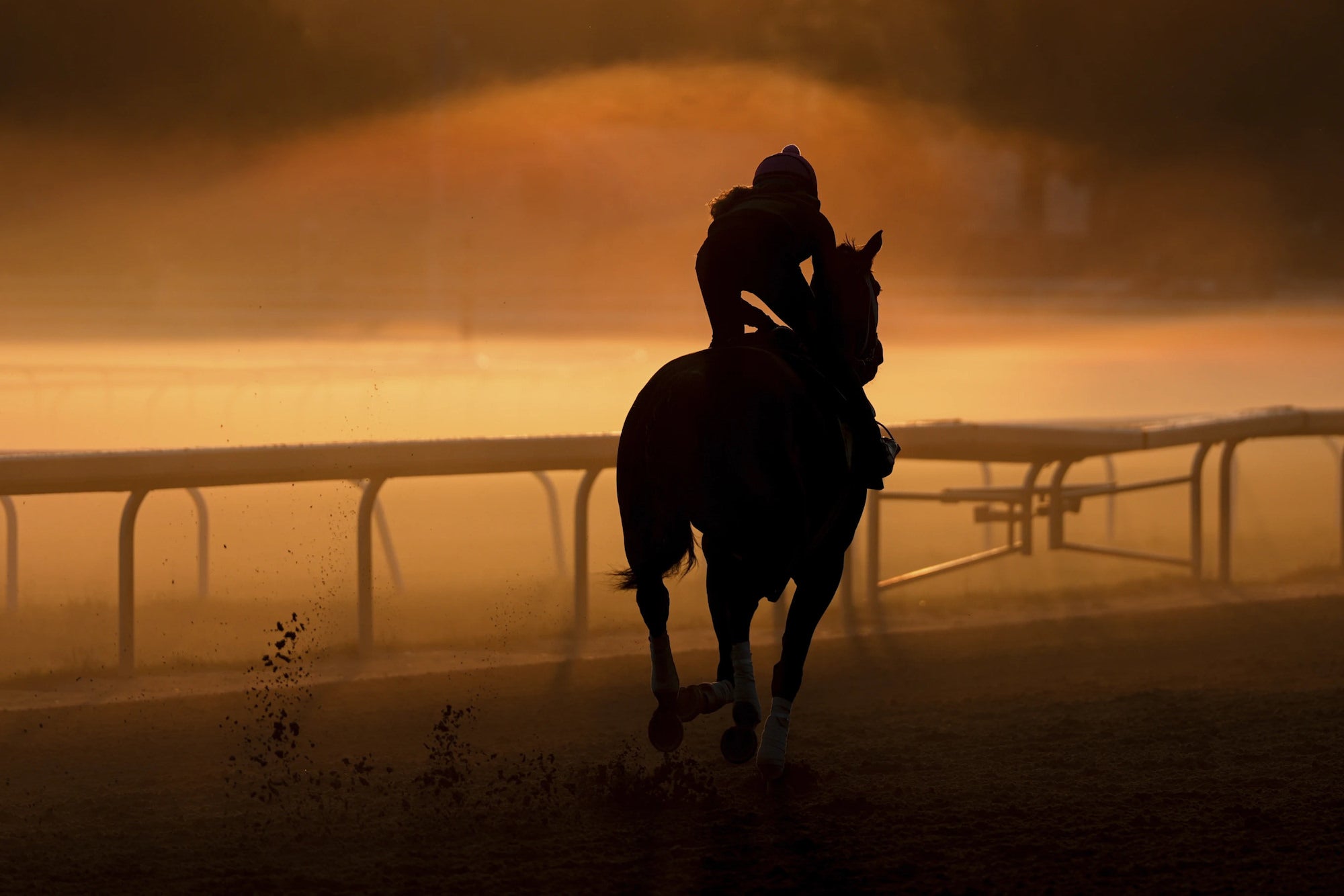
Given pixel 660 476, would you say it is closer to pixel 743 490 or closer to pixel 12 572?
pixel 743 490

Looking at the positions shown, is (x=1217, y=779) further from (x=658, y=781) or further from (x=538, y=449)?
(x=538, y=449)

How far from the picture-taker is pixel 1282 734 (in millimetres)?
5293

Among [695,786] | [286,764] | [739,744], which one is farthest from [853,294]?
[286,764]

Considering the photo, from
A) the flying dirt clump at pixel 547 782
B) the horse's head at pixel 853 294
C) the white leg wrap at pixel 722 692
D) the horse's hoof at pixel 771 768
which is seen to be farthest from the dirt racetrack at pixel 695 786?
the horse's head at pixel 853 294

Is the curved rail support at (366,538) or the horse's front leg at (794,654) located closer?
the horse's front leg at (794,654)

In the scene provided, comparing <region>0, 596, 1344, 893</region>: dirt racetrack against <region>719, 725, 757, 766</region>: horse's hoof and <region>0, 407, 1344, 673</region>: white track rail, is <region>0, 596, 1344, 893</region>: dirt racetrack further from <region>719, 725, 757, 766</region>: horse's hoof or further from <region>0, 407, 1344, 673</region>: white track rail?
<region>0, 407, 1344, 673</region>: white track rail

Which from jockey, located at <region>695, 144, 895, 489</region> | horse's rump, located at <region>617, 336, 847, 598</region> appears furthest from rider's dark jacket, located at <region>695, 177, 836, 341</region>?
horse's rump, located at <region>617, 336, 847, 598</region>

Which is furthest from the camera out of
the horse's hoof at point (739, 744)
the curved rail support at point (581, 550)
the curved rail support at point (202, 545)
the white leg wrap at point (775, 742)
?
the curved rail support at point (202, 545)

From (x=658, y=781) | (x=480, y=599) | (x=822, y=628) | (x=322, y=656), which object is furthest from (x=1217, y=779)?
(x=480, y=599)

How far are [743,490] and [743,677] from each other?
54cm

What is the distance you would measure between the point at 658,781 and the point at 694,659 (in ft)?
7.97

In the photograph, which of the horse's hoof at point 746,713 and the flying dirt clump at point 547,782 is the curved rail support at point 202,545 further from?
the horse's hoof at point 746,713

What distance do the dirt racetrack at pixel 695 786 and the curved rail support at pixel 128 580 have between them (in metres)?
0.54

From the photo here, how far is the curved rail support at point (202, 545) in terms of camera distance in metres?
8.53
